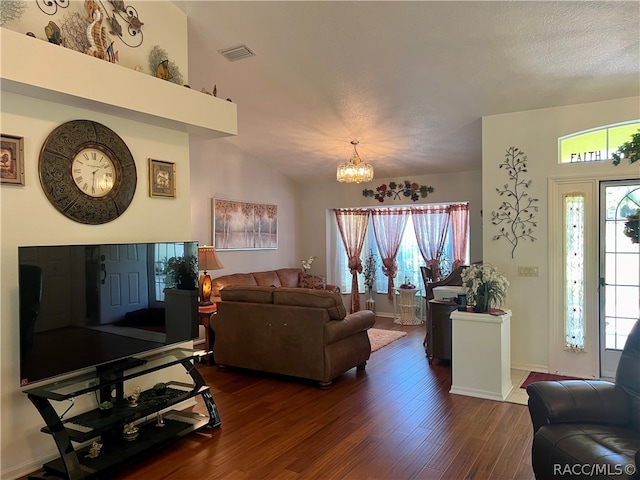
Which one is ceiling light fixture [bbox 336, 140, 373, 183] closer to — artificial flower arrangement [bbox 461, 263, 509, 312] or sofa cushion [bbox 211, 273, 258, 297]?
artificial flower arrangement [bbox 461, 263, 509, 312]

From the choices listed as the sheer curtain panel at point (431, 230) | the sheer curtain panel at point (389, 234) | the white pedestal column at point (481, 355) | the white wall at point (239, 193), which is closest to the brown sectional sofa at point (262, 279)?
the white wall at point (239, 193)

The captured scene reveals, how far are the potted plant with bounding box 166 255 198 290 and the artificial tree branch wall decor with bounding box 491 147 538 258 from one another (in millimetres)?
3247

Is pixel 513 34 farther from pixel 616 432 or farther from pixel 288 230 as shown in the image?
pixel 288 230

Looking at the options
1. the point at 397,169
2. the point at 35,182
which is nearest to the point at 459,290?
the point at 397,169

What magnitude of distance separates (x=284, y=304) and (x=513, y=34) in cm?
319

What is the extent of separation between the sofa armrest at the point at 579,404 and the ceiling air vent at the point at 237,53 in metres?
3.73

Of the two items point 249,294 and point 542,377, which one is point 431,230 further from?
point 249,294

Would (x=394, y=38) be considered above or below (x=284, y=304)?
above

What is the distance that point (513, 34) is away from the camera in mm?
3594

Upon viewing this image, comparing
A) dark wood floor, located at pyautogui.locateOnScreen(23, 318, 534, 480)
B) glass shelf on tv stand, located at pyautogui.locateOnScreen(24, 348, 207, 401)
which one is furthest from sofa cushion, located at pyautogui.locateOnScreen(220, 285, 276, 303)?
glass shelf on tv stand, located at pyautogui.locateOnScreen(24, 348, 207, 401)

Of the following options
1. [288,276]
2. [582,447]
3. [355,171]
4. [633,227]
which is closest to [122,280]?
[582,447]

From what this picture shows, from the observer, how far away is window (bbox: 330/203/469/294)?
7840mm

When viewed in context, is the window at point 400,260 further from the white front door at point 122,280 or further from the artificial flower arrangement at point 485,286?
the white front door at point 122,280

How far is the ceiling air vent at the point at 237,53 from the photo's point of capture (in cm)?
427
